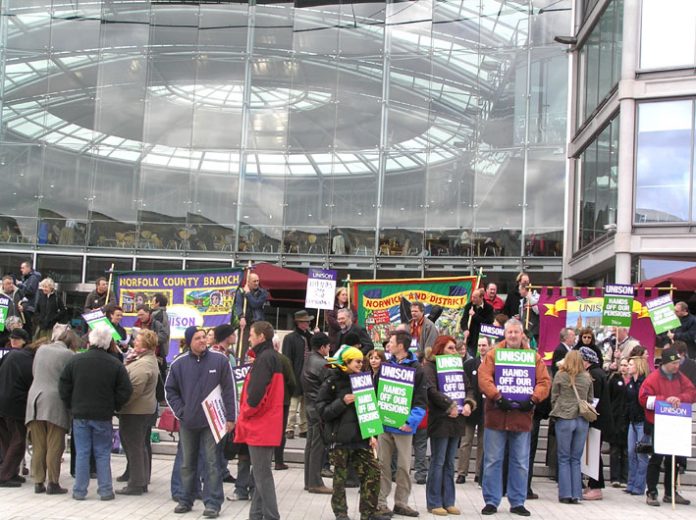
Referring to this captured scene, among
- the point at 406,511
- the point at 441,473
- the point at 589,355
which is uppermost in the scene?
the point at 589,355

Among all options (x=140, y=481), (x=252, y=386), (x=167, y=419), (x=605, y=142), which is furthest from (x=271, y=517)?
(x=605, y=142)

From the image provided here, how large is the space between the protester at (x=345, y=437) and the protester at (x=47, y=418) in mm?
3365

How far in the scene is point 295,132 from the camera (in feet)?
87.7

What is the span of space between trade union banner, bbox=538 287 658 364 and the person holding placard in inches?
266

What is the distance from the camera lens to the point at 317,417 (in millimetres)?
11320

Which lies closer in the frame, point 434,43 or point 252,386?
point 252,386

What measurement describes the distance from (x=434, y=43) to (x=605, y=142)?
6241mm

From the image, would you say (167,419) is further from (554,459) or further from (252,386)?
(554,459)

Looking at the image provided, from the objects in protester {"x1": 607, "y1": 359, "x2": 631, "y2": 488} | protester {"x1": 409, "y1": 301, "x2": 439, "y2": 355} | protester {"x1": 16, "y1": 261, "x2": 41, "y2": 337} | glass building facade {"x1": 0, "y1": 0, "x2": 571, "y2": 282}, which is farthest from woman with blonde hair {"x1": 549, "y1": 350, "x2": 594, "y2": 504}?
glass building facade {"x1": 0, "y1": 0, "x2": 571, "y2": 282}

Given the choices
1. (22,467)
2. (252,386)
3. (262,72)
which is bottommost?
(22,467)

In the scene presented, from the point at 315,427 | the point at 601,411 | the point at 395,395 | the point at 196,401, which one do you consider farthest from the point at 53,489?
the point at 601,411

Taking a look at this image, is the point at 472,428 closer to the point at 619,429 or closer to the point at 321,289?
the point at 619,429

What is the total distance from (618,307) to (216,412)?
8.32 m

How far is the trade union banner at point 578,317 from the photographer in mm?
17016
